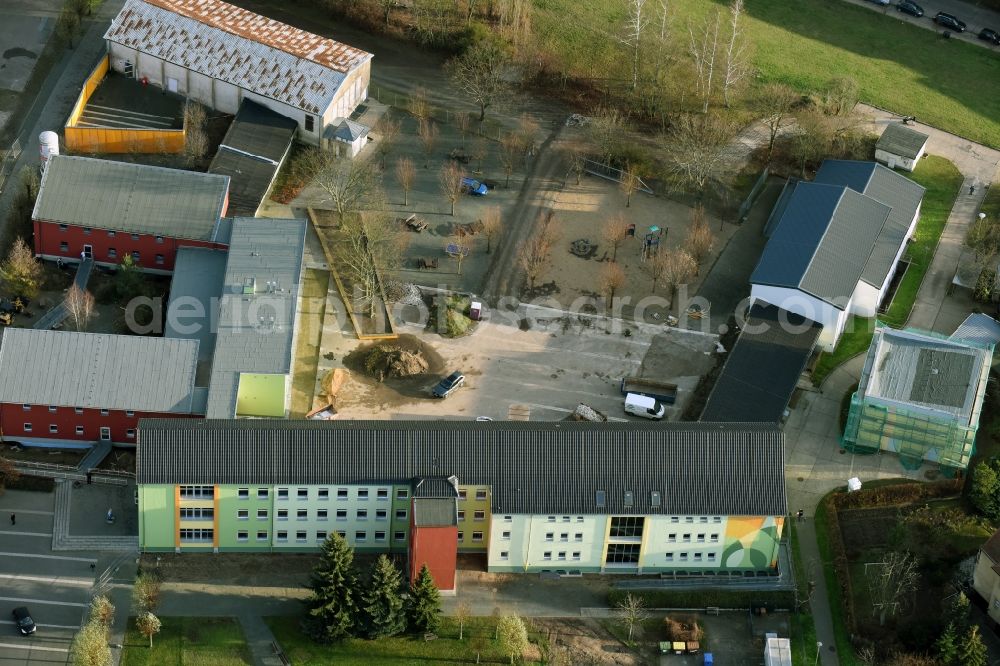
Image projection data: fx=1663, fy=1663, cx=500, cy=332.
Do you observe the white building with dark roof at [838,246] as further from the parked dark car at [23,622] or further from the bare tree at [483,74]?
the parked dark car at [23,622]

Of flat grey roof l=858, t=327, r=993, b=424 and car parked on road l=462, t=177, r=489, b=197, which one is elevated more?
car parked on road l=462, t=177, r=489, b=197

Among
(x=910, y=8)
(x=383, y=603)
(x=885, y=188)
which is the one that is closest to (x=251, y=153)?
(x=383, y=603)

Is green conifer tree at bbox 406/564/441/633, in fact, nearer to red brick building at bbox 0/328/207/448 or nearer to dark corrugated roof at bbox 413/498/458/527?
dark corrugated roof at bbox 413/498/458/527

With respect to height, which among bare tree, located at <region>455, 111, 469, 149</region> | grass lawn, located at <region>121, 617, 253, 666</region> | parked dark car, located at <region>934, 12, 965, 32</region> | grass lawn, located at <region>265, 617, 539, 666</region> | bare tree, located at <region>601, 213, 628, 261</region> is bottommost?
grass lawn, located at <region>121, 617, 253, 666</region>

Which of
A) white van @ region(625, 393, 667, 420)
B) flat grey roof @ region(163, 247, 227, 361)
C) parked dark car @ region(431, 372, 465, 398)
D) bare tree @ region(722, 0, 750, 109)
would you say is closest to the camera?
flat grey roof @ region(163, 247, 227, 361)

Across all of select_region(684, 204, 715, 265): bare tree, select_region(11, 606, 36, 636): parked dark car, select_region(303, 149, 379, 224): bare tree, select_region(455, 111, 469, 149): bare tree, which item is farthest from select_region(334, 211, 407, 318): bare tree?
select_region(11, 606, 36, 636): parked dark car

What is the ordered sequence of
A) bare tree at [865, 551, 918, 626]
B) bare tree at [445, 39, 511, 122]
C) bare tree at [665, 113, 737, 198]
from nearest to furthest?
bare tree at [865, 551, 918, 626]
bare tree at [665, 113, 737, 198]
bare tree at [445, 39, 511, 122]

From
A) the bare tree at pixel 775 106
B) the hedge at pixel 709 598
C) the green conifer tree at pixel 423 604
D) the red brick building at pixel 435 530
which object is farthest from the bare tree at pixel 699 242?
the green conifer tree at pixel 423 604

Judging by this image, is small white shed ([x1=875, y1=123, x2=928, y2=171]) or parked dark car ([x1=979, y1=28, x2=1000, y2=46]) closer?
small white shed ([x1=875, y1=123, x2=928, y2=171])
